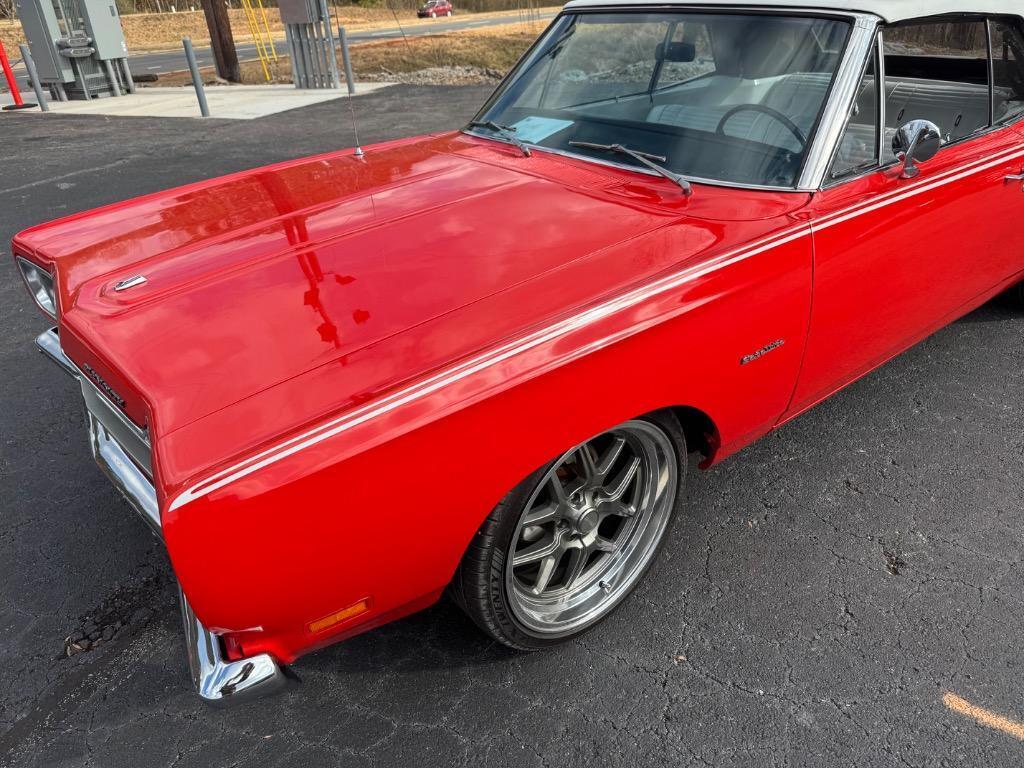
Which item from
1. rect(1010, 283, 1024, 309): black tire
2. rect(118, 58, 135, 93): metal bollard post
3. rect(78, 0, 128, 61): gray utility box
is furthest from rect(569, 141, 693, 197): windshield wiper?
rect(118, 58, 135, 93): metal bollard post

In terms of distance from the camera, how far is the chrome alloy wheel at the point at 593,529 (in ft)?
6.73

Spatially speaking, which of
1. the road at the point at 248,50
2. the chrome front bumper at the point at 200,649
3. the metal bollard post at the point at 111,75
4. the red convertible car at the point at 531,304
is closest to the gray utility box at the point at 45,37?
the metal bollard post at the point at 111,75

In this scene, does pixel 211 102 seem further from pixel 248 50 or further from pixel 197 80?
pixel 248 50

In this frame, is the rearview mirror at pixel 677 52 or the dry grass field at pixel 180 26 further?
the dry grass field at pixel 180 26

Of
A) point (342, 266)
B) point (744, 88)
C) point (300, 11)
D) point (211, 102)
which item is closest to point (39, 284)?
point (342, 266)

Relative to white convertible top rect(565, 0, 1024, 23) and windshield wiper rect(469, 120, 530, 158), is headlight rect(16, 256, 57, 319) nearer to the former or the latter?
windshield wiper rect(469, 120, 530, 158)

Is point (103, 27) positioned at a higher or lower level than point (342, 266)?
higher

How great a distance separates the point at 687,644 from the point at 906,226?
59.9 inches

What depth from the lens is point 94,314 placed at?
1899mm

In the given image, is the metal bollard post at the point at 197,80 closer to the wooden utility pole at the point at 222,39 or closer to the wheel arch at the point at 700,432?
the wooden utility pole at the point at 222,39

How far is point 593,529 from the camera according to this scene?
2.17 meters

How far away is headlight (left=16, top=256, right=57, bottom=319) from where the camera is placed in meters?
2.47

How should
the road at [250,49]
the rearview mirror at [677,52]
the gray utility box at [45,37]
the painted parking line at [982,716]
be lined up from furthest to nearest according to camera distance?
the road at [250,49]
the gray utility box at [45,37]
the rearview mirror at [677,52]
the painted parking line at [982,716]

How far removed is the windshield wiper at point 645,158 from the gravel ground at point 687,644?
112cm
